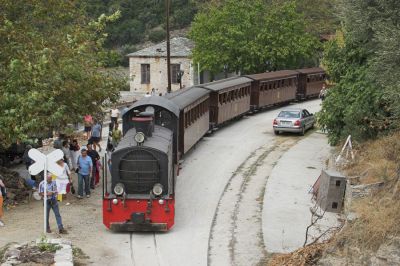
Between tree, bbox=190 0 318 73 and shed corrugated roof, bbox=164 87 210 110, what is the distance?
17.5 meters

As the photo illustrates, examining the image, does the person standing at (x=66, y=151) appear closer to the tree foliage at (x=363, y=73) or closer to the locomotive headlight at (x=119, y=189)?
the locomotive headlight at (x=119, y=189)

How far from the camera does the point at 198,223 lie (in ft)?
51.9

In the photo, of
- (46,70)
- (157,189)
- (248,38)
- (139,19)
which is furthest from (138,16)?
(157,189)

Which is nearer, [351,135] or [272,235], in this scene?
[272,235]

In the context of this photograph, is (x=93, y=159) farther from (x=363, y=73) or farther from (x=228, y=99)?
(x=228, y=99)

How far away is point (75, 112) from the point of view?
61.4 feet

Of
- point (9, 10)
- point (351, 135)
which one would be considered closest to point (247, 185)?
point (351, 135)

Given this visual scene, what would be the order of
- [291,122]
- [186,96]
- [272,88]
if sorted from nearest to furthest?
[186,96], [291,122], [272,88]

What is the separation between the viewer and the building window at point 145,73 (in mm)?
53375

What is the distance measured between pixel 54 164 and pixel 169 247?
3.31 meters

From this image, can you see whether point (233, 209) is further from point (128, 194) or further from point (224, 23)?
point (224, 23)

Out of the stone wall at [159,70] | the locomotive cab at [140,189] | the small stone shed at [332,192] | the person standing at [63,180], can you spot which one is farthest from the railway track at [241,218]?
the stone wall at [159,70]

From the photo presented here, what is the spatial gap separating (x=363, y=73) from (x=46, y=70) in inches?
453

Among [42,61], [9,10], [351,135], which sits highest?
[9,10]
